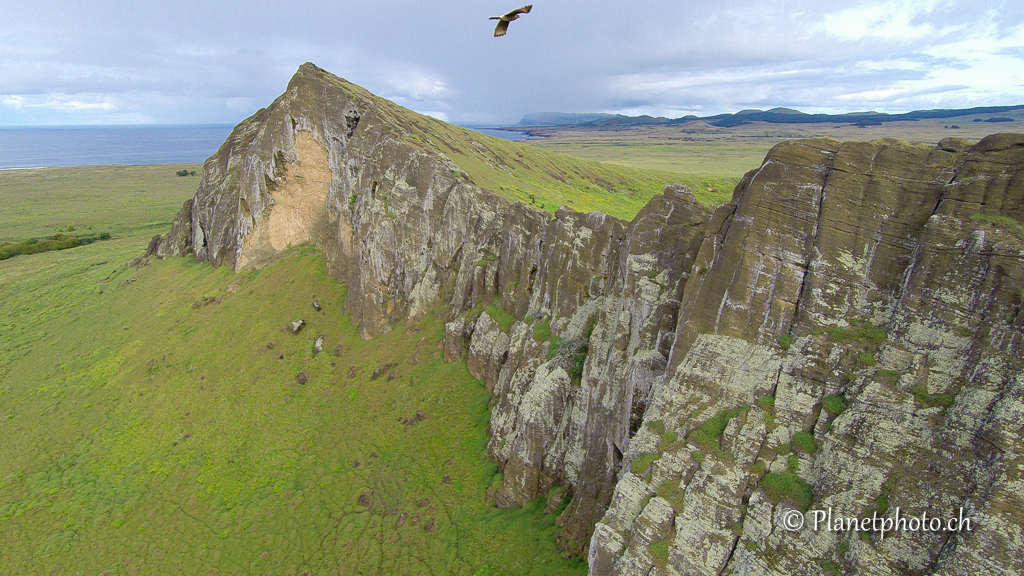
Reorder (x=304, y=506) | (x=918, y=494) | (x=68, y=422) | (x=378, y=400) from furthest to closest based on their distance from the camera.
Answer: (x=68, y=422)
(x=378, y=400)
(x=304, y=506)
(x=918, y=494)

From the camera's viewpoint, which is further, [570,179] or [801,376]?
[570,179]

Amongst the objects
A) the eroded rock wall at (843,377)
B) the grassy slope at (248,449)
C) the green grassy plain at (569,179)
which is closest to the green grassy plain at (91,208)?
the grassy slope at (248,449)

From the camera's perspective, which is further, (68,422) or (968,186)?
(68,422)

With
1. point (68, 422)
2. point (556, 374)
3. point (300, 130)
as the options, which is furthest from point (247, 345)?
point (556, 374)

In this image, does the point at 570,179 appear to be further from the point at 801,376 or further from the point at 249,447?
the point at 801,376

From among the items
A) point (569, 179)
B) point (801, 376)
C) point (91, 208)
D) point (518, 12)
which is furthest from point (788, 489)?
point (91, 208)

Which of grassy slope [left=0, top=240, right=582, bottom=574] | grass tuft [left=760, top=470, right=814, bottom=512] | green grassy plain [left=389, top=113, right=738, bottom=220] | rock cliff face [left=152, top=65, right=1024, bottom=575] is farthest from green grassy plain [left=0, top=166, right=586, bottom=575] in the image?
green grassy plain [left=389, top=113, right=738, bottom=220]

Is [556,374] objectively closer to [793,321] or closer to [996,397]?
[793,321]
